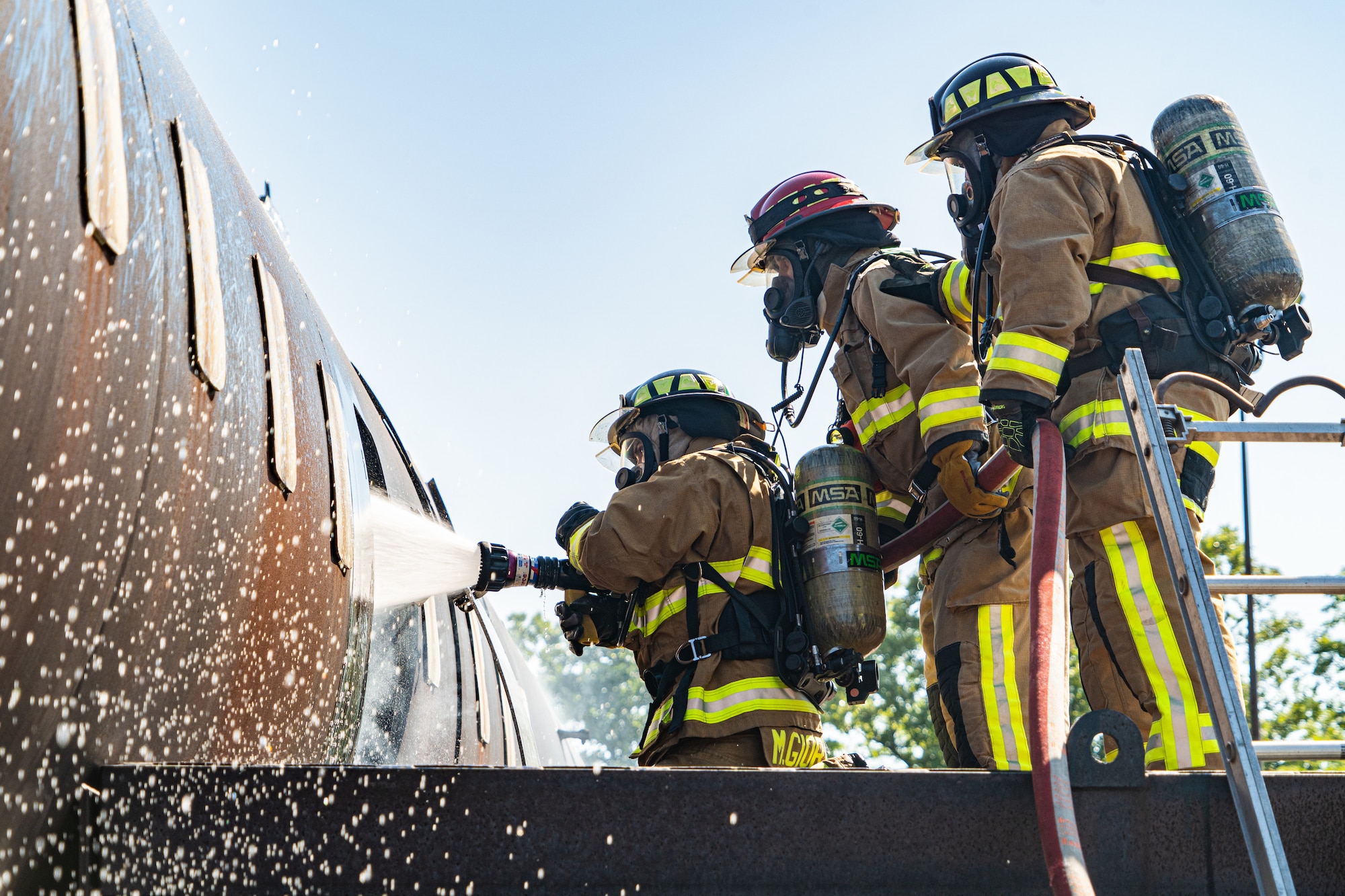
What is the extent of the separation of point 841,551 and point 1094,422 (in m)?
1.09

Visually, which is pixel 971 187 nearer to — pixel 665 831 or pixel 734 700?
pixel 734 700

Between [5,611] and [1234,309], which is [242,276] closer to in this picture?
[5,611]

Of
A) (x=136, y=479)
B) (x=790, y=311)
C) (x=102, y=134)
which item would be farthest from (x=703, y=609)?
(x=102, y=134)

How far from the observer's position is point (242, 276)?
2.56 metres

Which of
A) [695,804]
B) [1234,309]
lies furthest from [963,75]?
[695,804]

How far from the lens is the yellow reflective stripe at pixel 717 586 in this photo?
438 centimetres

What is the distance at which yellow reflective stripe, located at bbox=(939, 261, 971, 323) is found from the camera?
433 cm

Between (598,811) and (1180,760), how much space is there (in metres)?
1.75

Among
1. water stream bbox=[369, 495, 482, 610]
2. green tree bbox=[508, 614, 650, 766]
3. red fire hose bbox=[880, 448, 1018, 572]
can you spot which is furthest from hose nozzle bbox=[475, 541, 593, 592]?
green tree bbox=[508, 614, 650, 766]

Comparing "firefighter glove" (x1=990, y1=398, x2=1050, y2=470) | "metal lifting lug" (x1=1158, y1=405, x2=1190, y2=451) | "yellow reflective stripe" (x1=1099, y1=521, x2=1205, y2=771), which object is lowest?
"yellow reflective stripe" (x1=1099, y1=521, x2=1205, y2=771)

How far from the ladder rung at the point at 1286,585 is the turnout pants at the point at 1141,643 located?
423 mm

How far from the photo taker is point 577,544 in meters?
4.41

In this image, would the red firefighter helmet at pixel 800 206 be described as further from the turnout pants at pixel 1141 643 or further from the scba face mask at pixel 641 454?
the turnout pants at pixel 1141 643

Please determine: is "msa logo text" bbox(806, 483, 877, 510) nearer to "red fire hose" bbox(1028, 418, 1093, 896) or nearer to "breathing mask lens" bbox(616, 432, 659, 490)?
"breathing mask lens" bbox(616, 432, 659, 490)
